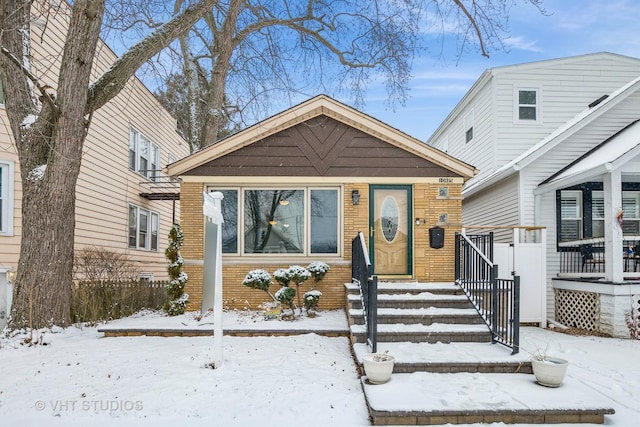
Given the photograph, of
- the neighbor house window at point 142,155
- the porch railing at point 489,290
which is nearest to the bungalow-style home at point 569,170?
the porch railing at point 489,290

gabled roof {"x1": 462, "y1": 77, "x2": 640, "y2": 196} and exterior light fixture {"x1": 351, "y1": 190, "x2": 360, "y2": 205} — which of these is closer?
exterior light fixture {"x1": 351, "y1": 190, "x2": 360, "y2": 205}

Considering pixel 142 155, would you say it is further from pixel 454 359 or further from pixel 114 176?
pixel 454 359

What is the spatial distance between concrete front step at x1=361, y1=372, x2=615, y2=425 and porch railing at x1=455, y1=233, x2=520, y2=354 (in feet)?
3.19

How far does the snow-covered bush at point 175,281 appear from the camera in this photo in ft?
27.2

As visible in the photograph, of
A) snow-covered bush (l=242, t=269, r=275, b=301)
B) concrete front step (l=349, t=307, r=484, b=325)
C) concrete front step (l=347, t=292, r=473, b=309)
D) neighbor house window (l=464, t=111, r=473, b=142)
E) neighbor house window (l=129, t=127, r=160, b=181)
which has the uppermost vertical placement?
neighbor house window (l=464, t=111, r=473, b=142)

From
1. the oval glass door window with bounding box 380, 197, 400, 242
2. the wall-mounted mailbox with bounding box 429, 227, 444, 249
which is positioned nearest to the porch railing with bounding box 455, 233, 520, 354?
the wall-mounted mailbox with bounding box 429, 227, 444, 249

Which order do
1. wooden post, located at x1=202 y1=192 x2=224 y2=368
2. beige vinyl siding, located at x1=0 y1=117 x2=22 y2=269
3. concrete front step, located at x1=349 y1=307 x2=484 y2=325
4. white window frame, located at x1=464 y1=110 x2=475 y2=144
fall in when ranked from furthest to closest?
white window frame, located at x1=464 y1=110 x2=475 y2=144
beige vinyl siding, located at x1=0 y1=117 x2=22 y2=269
concrete front step, located at x1=349 y1=307 x2=484 y2=325
wooden post, located at x1=202 y1=192 x2=224 y2=368

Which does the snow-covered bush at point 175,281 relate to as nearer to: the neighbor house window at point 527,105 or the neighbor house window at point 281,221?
the neighbor house window at point 281,221

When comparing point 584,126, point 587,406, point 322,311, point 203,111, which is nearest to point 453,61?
point 584,126

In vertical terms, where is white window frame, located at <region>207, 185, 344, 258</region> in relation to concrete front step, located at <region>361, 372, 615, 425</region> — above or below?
above

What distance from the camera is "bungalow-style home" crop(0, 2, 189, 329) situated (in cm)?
876

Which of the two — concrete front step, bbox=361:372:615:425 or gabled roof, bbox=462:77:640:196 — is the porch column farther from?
concrete front step, bbox=361:372:615:425

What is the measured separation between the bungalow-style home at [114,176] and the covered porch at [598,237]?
29.8 ft

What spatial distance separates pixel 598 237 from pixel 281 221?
6.67 meters
